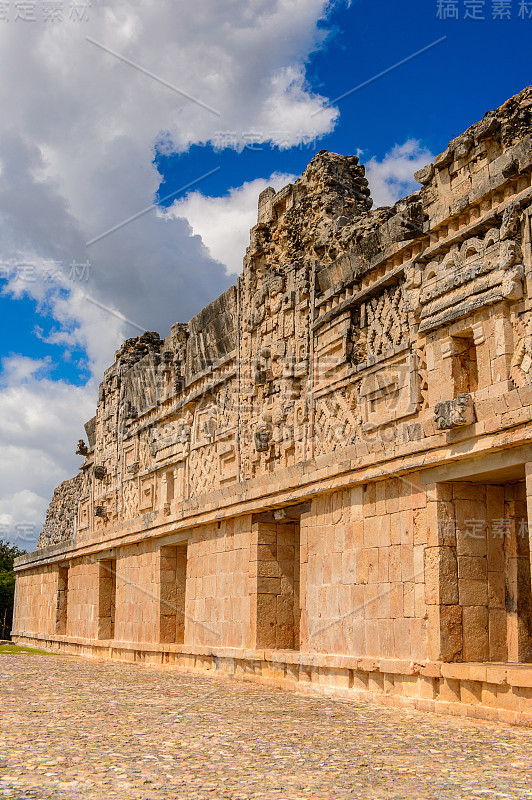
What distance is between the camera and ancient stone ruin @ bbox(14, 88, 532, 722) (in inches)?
297

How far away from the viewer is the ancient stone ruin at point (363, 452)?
7.54 m

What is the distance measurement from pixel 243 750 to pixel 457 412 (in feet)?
11.3

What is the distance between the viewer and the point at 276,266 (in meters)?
12.4

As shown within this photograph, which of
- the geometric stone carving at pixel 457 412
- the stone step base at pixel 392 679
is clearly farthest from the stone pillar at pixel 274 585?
the geometric stone carving at pixel 457 412

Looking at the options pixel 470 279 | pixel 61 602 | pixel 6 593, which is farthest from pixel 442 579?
pixel 6 593

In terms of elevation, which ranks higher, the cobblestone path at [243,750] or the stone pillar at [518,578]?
the stone pillar at [518,578]

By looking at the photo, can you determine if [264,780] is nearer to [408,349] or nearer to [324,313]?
[408,349]

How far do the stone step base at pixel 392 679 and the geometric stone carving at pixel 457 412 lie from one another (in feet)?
6.71

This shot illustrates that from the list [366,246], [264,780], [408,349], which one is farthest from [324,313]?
[264,780]

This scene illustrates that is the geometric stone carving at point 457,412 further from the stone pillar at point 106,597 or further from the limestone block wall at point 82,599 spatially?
the limestone block wall at point 82,599

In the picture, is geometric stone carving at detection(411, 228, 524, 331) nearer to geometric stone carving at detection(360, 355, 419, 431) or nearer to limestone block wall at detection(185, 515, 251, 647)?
geometric stone carving at detection(360, 355, 419, 431)

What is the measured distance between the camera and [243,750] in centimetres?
539

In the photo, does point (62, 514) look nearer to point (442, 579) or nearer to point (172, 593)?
point (172, 593)

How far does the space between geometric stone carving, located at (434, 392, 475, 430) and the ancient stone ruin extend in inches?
1.0
